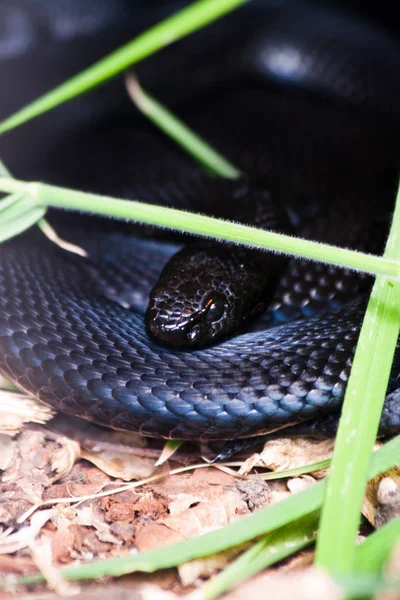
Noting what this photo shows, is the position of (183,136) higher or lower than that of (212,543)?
higher

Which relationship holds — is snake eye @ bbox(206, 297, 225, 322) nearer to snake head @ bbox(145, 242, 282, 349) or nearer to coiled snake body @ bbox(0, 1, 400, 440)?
snake head @ bbox(145, 242, 282, 349)

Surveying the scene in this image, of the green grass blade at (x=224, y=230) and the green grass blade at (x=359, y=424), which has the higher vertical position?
the green grass blade at (x=224, y=230)

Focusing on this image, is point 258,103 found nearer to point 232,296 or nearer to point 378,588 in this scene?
point 232,296

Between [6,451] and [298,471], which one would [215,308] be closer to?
[298,471]

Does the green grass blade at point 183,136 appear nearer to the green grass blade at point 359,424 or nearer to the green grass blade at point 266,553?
the green grass blade at point 359,424

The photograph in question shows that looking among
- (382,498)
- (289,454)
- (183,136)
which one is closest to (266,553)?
(382,498)

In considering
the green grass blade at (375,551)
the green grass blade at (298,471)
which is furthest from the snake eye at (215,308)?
the green grass blade at (375,551)

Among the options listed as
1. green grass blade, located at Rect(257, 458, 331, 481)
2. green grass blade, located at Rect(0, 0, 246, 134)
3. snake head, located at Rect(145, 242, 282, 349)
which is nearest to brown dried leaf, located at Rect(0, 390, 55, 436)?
snake head, located at Rect(145, 242, 282, 349)

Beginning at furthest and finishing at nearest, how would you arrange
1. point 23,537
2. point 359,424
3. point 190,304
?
point 190,304
point 23,537
point 359,424
